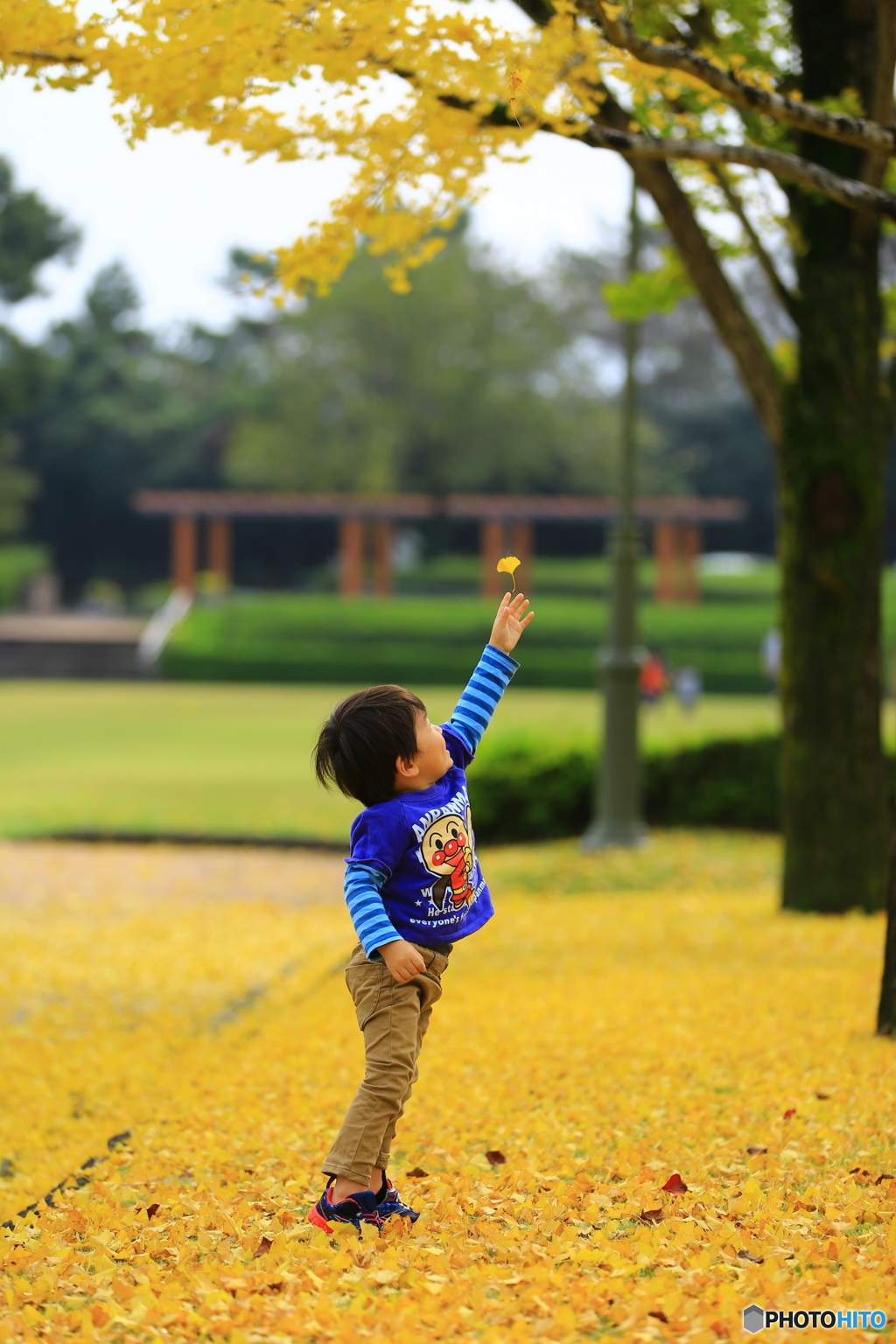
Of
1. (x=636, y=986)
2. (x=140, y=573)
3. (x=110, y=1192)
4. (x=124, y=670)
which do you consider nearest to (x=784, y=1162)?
(x=110, y=1192)

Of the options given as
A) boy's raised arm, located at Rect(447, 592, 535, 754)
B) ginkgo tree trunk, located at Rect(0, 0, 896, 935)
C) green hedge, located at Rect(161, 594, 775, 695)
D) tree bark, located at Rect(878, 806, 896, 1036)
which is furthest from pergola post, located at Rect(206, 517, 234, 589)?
boy's raised arm, located at Rect(447, 592, 535, 754)

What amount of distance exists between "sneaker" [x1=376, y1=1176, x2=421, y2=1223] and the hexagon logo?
885mm

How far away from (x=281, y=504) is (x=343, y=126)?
118ft

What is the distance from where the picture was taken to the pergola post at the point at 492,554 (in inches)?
1614

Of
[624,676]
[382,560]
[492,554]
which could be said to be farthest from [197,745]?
[492,554]

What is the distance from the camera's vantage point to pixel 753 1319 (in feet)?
7.75

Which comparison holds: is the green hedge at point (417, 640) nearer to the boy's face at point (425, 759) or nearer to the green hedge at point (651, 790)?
the green hedge at point (651, 790)

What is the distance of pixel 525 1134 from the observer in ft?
12.6

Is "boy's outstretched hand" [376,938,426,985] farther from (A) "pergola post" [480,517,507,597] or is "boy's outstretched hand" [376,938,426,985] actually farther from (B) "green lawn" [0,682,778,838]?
(A) "pergola post" [480,517,507,597]

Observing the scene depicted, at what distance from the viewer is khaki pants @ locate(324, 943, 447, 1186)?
2.97 meters

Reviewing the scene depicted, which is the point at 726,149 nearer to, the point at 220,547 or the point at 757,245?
the point at 757,245

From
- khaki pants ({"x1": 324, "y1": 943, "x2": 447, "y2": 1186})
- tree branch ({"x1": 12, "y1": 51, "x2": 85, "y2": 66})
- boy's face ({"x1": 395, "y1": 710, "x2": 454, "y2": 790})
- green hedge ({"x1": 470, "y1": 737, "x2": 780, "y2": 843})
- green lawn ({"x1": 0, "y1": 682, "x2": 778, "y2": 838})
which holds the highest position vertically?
tree branch ({"x1": 12, "y1": 51, "x2": 85, "y2": 66})

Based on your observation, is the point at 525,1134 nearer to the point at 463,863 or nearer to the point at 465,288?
the point at 463,863

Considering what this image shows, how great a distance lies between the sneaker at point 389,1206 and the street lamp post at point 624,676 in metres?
7.57
